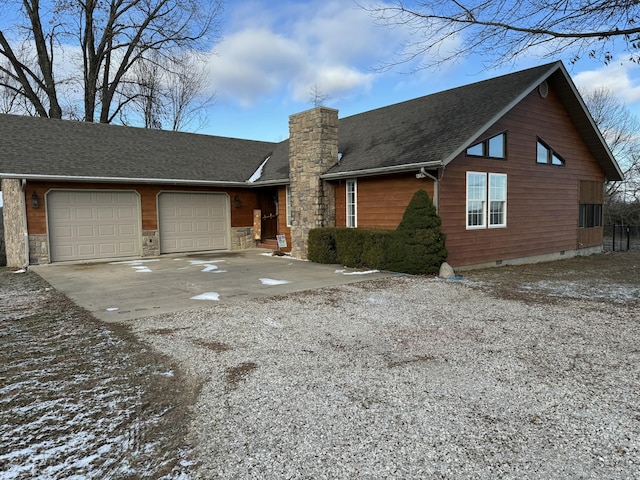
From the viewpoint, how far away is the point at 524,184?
1195cm

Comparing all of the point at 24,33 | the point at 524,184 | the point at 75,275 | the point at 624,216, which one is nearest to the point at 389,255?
the point at 524,184

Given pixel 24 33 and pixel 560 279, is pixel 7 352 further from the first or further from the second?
pixel 24 33

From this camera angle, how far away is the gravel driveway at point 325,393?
8.32 ft

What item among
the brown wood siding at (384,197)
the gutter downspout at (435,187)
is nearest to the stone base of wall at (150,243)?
the brown wood siding at (384,197)

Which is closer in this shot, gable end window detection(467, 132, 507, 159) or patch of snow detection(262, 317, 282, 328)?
patch of snow detection(262, 317, 282, 328)

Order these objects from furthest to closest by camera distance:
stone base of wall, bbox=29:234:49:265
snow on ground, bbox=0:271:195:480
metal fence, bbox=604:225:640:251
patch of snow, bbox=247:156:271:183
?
1. metal fence, bbox=604:225:640:251
2. patch of snow, bbox=247:156:271:183
3. stone base of wall, bbox=29:234:49:265
4. snow on ground, bbox=0:271:195:480

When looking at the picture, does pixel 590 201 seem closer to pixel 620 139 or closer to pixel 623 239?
pixel 623 239

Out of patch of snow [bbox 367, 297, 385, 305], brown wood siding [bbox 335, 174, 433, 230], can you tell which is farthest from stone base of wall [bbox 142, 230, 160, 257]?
patch of snow [bbox 367, 297, 385, 305]

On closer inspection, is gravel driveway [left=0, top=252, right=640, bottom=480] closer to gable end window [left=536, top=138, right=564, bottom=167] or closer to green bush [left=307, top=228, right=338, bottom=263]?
green bush [left=307, top=228, right=338, bottom=263]

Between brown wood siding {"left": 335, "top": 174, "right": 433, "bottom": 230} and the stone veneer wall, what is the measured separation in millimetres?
8597

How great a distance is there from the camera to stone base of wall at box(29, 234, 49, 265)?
37.5 ft

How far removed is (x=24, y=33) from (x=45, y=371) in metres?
23.4

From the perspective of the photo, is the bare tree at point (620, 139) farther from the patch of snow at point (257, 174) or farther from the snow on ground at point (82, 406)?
the snow on ground at point (82, 406)

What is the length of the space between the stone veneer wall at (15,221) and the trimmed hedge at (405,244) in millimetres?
8370
